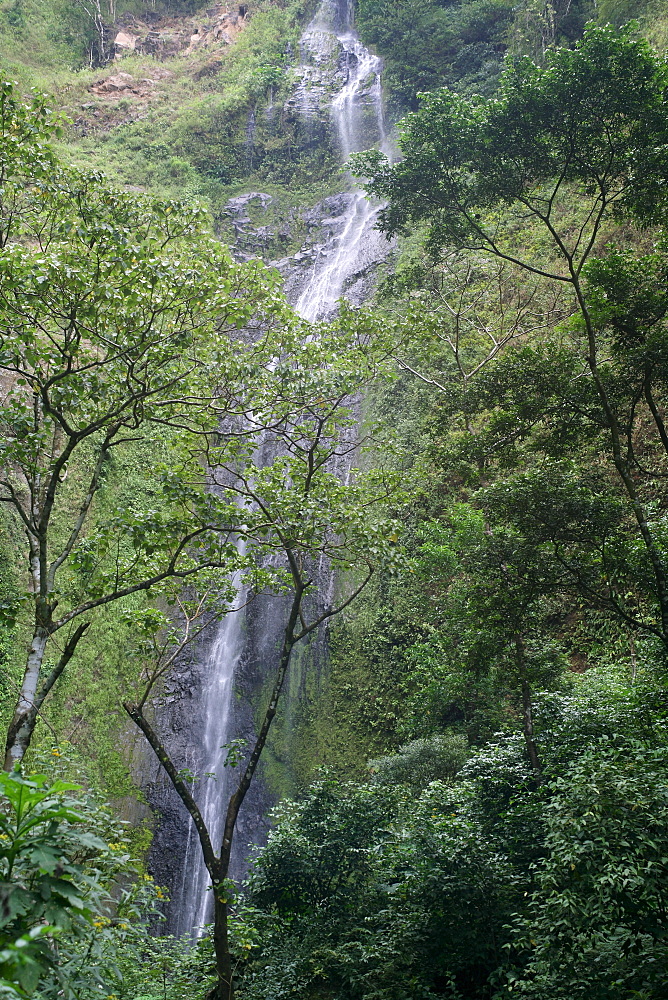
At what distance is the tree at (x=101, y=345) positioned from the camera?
578 cm

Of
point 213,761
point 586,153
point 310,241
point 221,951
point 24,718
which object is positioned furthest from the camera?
point 310,241

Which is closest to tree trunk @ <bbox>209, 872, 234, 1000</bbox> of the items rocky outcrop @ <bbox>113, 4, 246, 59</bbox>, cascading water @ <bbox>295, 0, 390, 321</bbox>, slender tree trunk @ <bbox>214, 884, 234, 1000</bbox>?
slender tree trunk @ <bbox>214, 884, 234, 1000</bbox>

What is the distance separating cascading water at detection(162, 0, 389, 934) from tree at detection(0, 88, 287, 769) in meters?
2.79

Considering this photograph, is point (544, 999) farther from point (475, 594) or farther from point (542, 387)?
point (542, 387)

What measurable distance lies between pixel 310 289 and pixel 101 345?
18.4m

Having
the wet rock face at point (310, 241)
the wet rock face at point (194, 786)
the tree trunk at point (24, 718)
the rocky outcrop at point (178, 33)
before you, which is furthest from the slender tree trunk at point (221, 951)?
the rocky outcrop at point (178, 33)

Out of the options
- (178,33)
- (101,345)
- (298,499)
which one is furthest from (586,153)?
(178,33)

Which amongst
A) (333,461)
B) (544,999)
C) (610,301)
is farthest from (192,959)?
(333,461)

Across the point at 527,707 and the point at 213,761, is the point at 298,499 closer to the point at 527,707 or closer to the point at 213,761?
the point at 527,707

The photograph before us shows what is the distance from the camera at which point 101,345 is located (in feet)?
20.9

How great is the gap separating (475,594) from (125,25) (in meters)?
39.3

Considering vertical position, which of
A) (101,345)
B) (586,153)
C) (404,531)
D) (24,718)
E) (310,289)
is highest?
(310,289)

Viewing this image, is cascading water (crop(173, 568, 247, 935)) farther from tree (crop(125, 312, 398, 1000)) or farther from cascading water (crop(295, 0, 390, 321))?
cascading water (crop(295, 0, 390, 321))

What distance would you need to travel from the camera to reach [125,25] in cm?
3416
